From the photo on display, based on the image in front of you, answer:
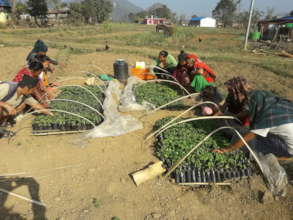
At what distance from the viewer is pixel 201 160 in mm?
2730

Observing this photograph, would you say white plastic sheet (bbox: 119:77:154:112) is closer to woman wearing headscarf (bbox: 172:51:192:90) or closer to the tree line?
woman wearing headscarf (bbox: 172:51:192:90)

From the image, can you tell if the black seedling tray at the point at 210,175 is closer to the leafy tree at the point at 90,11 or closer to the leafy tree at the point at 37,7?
the leafy tree at the point at 37,7

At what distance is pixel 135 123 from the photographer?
3.71 metres

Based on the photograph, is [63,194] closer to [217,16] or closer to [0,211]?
[0,211]

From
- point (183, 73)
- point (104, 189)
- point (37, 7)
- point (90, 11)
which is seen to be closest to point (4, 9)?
point (37, 7)

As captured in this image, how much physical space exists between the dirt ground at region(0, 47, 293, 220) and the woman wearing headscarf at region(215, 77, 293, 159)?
1.67 feet

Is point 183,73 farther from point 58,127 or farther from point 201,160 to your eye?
point 58,127

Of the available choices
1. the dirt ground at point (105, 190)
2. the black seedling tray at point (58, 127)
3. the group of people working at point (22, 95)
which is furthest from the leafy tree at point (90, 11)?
the dirt ground at point (105, 190)

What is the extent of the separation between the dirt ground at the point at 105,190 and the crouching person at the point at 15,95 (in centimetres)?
58

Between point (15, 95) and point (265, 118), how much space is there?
4.11 metres

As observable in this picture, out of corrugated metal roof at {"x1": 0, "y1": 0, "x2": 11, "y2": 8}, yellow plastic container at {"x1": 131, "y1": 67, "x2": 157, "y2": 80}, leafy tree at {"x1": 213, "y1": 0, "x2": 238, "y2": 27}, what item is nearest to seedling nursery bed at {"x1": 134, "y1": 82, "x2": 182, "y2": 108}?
yellow plastic container at {"x1": 131, "y1": 67, "x2": 157, "y2": 80}

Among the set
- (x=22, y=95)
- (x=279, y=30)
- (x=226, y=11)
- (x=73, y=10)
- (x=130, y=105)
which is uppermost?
(x=226, y=11)

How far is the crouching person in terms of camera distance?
11.7ft

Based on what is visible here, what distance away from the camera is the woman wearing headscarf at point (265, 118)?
2383 millimetres
